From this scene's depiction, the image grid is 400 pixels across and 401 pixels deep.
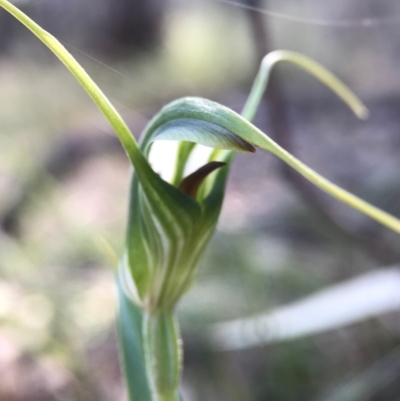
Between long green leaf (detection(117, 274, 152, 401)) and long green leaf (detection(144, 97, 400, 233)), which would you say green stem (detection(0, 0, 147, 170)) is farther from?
long green leaf (detection(117, 274, 152, 401))

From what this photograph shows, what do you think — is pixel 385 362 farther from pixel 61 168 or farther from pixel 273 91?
pixel 61 168

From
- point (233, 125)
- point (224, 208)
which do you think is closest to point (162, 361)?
point (233, 125)

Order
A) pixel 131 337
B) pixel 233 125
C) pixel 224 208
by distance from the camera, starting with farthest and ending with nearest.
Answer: pixel 224 208 → pixel 131 337 → pixel 233 125

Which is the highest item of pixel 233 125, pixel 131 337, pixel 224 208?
pixel 233 125

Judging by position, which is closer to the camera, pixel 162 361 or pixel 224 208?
pixel 162 361

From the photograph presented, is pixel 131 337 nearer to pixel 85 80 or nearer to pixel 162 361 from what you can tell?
pixel 162 361

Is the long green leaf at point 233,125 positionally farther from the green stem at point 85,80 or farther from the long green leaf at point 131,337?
the long green leaf at point 131,337

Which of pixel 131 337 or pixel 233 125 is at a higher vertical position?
pixel 233 125
